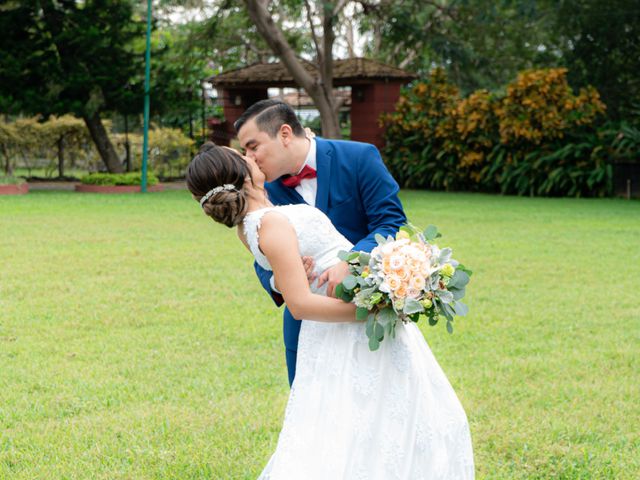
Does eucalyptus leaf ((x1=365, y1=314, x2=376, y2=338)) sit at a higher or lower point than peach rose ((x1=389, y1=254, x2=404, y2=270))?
lower

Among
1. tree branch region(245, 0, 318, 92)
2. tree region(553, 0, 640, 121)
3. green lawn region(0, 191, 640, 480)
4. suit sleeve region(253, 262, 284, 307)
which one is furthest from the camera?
tree region(553, 0, 640, 121)

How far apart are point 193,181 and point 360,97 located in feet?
72.4

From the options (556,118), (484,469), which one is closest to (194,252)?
(484,469)

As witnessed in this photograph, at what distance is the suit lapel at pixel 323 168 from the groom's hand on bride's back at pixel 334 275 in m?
0.43

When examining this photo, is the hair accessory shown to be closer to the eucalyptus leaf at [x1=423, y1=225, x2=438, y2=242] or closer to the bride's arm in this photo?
the bride's arm

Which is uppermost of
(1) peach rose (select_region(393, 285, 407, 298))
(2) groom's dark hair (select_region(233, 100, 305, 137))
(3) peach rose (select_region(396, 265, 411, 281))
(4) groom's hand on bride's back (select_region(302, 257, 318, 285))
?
(2) groom's dark hair (select_region(233, 100, 305, 137))

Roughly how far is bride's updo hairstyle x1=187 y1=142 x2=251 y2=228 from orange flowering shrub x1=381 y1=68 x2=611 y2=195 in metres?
17.5

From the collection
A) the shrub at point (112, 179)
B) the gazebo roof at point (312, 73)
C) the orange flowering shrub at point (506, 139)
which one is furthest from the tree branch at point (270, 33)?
the shrub at point (112, 179)

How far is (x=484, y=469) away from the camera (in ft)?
12.9

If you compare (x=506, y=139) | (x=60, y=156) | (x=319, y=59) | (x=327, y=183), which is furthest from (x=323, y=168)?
(x=60, y=156)

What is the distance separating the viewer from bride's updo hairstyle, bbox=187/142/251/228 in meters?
2.79

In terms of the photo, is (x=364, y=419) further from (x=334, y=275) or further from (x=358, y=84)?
(x=358, y=84)

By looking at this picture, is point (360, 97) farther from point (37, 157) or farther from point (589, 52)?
point (37, 157)

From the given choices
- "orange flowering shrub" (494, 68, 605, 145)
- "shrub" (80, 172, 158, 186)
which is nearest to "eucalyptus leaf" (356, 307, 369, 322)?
"orange flowering shrub" (494, 68, 605, 145)
